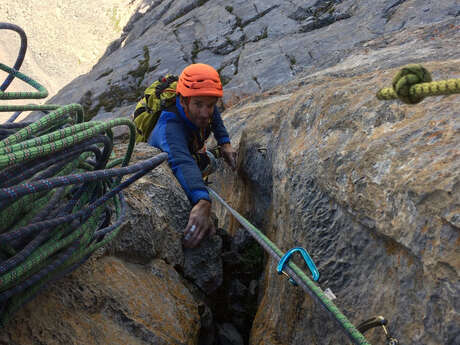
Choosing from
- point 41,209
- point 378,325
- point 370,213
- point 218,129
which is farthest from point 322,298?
point 218,129

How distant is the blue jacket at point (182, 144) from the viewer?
3.88m

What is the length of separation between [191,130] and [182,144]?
524mm

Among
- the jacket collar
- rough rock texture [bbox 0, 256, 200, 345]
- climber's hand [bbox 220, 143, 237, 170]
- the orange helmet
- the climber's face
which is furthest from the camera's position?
climber's hand [bbox 220, 143, 237, 170]

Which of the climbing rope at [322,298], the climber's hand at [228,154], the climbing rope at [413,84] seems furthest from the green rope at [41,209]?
the climber's hand at [228,154]

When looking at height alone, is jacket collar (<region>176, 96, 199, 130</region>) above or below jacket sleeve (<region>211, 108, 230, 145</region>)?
above

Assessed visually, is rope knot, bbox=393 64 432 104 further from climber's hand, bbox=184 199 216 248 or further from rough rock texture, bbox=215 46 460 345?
climber's hand, bbox=184 199 216 248

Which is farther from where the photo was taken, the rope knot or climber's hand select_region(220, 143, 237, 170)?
climber's hand select_region(220, 143, 237, 170)

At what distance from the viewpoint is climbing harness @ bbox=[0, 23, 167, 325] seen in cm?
168

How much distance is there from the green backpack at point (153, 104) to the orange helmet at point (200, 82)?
1.48ft

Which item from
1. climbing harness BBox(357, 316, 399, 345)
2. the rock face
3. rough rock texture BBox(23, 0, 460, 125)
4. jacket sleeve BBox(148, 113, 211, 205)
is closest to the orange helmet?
jacket sleeve BBox(148, 113, 211, 205)

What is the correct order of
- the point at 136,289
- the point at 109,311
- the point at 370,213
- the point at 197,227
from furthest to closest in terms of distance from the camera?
the point at 197,227 → the point at 136,289 → the point at 109,311 → the point at 370,213

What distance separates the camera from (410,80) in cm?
177

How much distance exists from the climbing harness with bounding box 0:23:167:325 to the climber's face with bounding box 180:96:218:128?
2.34m

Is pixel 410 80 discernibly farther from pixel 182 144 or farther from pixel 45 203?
pixel 182 144
